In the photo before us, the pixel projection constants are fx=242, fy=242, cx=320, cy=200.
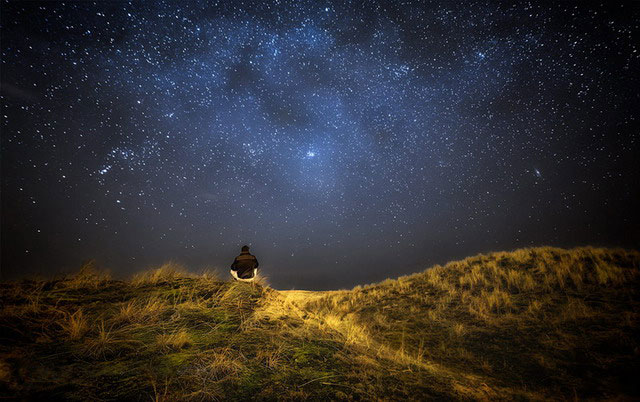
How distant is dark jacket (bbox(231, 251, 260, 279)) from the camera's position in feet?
25.3

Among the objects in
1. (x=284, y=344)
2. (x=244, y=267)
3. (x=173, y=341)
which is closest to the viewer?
(x=173, y=341)

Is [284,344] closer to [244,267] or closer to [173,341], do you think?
[173,341]

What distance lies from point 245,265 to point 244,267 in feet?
0.23

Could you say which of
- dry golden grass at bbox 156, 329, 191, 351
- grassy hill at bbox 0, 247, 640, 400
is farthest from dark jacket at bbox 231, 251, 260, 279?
dry golden grass at bbox 156, 329, 191, 351

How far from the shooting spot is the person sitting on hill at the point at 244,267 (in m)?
7.70

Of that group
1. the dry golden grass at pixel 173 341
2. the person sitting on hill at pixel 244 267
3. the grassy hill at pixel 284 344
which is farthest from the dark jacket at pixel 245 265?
the dry golden grass at pixel 173 341

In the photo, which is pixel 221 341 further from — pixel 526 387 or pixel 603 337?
pixel 603 337

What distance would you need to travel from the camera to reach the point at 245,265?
7848mm

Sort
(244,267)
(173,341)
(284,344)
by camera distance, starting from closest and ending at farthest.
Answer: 1. (173,341)
2. (284,344)
3. (244,267)

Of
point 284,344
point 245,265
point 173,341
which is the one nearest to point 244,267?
point 245,265

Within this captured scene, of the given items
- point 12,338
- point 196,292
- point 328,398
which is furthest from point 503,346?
point 12,338

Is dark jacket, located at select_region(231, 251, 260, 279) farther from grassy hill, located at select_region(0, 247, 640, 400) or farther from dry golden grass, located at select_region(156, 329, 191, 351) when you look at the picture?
dry golden grass, located at select_region(156, 329, 191, 351)

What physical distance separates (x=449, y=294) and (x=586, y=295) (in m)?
4.27

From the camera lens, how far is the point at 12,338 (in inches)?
114
